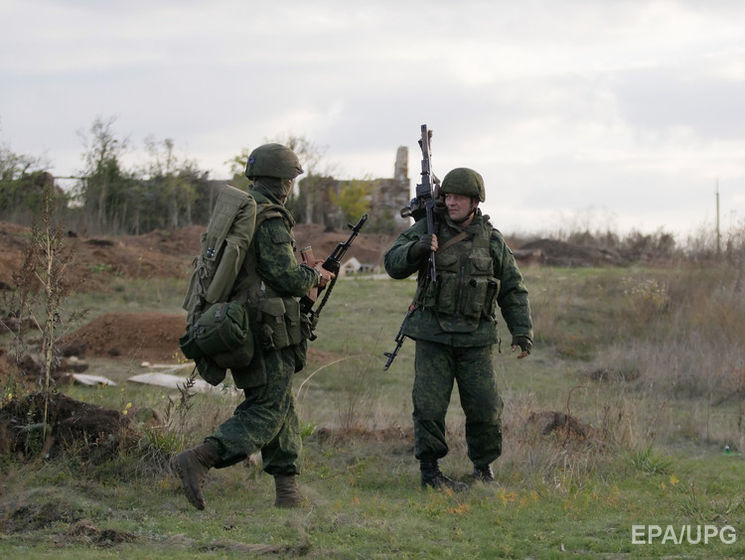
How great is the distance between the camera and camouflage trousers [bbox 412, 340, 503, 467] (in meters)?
6.30

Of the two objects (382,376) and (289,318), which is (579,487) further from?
(382,376)

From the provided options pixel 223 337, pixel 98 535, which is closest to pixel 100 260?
pixel 223 337

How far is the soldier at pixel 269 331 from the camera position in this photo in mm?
5297

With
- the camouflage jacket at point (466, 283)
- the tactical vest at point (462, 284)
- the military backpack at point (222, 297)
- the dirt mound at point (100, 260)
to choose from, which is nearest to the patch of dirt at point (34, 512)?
the military backpack at point (222, 297)

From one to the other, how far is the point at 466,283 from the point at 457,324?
29 centimetres

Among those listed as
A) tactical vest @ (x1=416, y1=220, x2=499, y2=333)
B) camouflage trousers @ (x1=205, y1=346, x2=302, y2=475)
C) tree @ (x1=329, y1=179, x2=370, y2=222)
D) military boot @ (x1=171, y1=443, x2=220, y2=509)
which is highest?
tree @ (x1=329, y1=179, x2=370, y2=222)

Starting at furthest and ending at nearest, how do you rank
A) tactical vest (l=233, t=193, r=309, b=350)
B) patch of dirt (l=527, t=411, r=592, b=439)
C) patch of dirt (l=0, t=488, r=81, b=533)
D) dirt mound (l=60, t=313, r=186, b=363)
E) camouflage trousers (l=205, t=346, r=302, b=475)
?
dirt mound (l=60, t=313, r=186, b=363) < patch of dirt (l=527, t=411, r=592, b=439) < tactical vest (l=233, t=193, r=309, b=350) < camouflage trousers (l=205, t=346, r=302, b=475) < patch of dirt (l=0, t=488, r=81, b=533)

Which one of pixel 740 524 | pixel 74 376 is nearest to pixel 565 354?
pixel 74 376

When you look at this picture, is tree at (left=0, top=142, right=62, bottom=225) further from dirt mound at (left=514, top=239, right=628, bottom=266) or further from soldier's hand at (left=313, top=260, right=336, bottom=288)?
soldier's hand at (left=313, top=260, right=336, bottom=288)

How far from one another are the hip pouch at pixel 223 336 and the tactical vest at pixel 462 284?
1.52 meters

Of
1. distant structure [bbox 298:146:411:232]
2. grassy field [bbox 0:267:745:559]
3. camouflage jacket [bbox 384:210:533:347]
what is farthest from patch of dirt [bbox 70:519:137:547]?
distant structure [bbox 298:146:411:232]

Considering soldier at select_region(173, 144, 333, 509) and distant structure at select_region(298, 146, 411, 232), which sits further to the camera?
distant structure at select_region(298, 146, 411, 232)

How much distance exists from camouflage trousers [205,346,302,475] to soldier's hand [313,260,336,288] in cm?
45

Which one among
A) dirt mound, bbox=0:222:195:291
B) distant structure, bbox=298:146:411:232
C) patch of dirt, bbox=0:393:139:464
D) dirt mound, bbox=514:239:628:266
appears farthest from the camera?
distant structure, bbox=298:146:411:232
